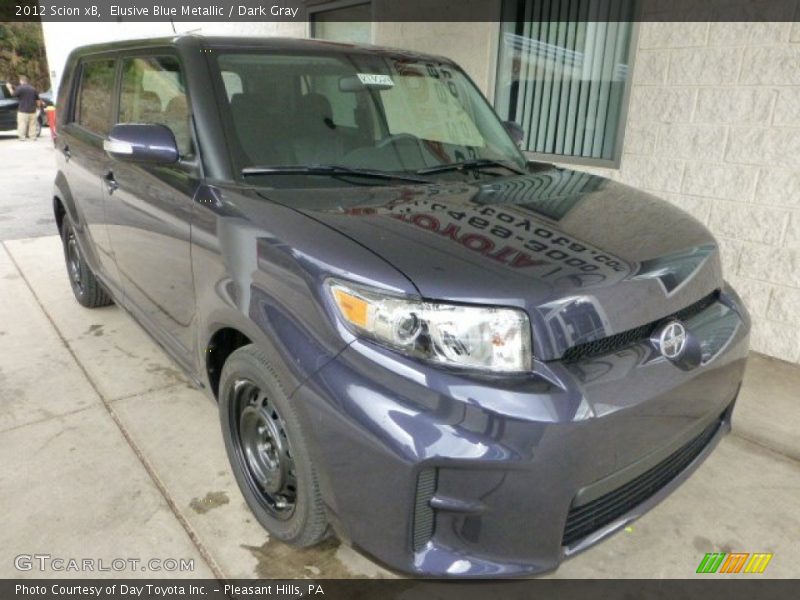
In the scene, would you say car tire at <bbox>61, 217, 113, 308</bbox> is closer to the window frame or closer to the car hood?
the car hood

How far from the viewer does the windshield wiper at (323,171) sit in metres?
2.33

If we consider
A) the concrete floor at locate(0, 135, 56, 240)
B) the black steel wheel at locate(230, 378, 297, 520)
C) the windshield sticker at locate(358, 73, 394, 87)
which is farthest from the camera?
the concrete floor at locate(0, 135, 56, 240)

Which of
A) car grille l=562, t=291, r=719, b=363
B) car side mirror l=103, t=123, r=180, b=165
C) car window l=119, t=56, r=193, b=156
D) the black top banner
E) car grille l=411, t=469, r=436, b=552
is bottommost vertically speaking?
car grille l=411, t=469, r=436, b=552

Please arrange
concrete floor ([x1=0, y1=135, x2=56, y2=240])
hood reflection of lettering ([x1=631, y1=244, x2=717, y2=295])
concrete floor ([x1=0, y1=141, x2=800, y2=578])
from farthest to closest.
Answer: concrete floor ([x1=0, y1=135, x2=56, y2=240])
concrete floor ([x1=0, y1=141, x2=800, y2=578])
hood reflection of lettering ([x1=631, y1=244, x2=717, y2=295])

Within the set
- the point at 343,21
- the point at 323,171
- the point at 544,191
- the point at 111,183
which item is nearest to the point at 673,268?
the point at 544,191

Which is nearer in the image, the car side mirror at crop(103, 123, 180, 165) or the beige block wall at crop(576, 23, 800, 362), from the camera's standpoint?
the car side mirror at crop(103, 123, 180, 165)

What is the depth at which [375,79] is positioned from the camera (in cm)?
289

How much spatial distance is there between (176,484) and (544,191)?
2.02 metres

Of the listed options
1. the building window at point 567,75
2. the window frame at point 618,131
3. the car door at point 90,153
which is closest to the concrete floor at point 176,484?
the car door at point 90,153

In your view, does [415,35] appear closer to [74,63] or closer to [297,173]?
[74,63]

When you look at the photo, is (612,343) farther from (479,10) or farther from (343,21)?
(343,21)

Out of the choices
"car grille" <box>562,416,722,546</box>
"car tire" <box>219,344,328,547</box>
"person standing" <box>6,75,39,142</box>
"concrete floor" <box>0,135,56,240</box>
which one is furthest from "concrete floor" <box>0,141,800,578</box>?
"person standing" <box>6,75,39,142</box>

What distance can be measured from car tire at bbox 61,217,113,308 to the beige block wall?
4158 millimetres

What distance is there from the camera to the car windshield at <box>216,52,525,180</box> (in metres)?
2.47
